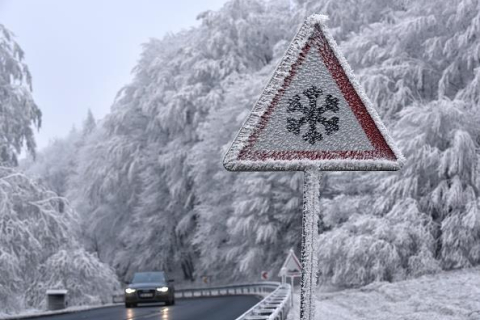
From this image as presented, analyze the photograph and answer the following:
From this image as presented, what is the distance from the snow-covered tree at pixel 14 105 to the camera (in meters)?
33.9

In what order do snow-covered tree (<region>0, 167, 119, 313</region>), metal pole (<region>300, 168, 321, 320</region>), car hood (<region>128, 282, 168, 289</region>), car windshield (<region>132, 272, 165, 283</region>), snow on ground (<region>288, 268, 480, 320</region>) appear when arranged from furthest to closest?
car windshield (<region>132, 272, 165, 283</region>), car hood (<region>128, 282, 168, 289</region>), snow-covered tree (<region>0, 167, 119, 313</region>), snow on ground (<region>288, 268, 480, 320</region>), metal pole (<region>300, 168, 321, 320</region>)

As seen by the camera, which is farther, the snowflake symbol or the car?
the car

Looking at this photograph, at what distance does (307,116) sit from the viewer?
12.9 feet

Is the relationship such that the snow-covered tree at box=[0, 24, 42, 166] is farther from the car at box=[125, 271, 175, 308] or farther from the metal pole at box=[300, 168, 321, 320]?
the metal pole at box=[300, 168, 321, 320]

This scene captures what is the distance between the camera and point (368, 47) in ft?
124

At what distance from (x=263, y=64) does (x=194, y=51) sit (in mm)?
4674

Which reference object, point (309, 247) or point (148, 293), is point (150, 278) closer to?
point (148, 293)

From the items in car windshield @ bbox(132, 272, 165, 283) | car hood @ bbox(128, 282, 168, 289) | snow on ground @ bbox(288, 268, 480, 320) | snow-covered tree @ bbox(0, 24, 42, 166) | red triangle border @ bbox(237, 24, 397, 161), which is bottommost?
snow on ground @ bbox(288, 268, 480, 320)

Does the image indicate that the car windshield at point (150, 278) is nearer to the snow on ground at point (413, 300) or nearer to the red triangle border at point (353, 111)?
the snow on ground at point (413, 300)

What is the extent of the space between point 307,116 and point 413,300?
769 inches

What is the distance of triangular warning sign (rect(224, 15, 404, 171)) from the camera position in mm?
3893

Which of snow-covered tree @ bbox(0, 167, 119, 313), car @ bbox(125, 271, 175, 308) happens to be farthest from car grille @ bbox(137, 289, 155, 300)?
snow-covered tree @ bbox(0, 167, 119, 313)

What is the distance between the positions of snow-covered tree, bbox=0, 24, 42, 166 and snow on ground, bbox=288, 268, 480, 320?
→ 1468 centimetres

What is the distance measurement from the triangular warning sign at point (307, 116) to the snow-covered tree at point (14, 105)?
31135 millimetres
